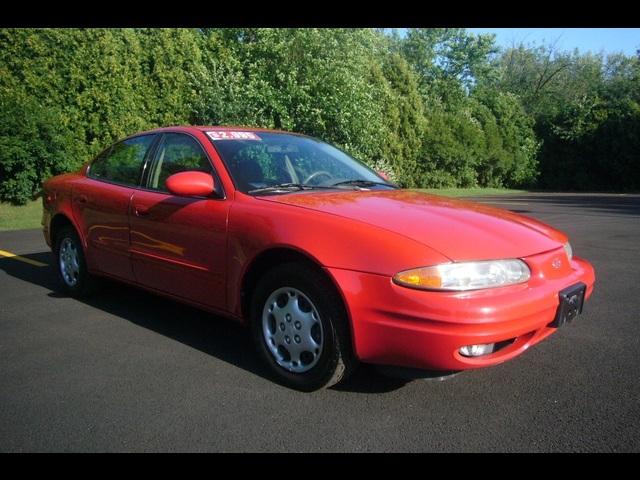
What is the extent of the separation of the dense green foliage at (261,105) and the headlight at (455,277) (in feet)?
36.2

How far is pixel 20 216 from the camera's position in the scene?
11.1m

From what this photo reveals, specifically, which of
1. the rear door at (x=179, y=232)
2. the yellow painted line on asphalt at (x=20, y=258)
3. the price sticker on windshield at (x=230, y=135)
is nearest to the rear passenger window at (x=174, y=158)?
the rear door at (x=179, y=232)

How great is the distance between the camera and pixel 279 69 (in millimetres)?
15430

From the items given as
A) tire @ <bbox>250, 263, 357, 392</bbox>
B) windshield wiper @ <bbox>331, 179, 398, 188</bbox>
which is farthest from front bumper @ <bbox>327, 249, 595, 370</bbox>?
windshield wiper @ <bbox>331, 179, 398, 188</bbox>

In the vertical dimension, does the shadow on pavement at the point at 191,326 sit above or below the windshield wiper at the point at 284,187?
below

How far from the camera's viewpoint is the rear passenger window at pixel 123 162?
432 centimetres

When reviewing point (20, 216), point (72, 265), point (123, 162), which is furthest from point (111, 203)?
point (20, 216)

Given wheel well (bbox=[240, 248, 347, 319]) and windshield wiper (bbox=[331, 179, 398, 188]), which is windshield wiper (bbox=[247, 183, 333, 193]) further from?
wheel well (bbox=[240, 248, 347, 319])

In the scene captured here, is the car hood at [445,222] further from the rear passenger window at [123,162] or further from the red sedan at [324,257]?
the rear passenger window at [123,162]

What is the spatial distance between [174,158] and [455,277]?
240 centimetres
